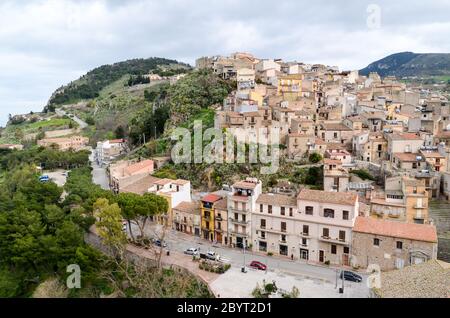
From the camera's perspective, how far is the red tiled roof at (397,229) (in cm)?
2802

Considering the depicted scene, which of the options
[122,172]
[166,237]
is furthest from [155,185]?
[122,172]

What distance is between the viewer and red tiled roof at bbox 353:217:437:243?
2802 centimetres

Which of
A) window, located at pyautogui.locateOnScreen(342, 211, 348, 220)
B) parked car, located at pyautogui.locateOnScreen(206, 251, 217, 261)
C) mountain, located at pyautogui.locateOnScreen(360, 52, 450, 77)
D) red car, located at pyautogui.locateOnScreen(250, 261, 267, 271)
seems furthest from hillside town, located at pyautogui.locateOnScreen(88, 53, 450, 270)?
mountain, located at pyautogui.locateOnScreen(360, 52, 450, 77)

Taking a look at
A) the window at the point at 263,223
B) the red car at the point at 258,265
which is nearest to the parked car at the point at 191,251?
the red car at the point at 258,265

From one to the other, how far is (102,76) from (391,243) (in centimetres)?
17103

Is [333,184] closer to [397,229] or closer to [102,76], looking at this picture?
[397,229]

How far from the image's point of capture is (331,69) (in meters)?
94.8

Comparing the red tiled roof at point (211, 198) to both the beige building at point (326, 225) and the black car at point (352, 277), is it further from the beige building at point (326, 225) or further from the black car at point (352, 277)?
the black car at point (352, 277)

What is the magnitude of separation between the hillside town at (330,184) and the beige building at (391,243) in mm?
74

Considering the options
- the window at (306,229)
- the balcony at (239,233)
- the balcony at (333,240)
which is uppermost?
the window at (306,229)

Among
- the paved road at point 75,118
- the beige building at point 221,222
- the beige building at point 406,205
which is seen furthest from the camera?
the paved road at point 75,118

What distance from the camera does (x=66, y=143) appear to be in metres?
88.0

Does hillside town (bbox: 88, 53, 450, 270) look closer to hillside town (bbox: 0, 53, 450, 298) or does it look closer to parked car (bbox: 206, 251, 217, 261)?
hillside town (bbox: 0, 53, 450, 298)
